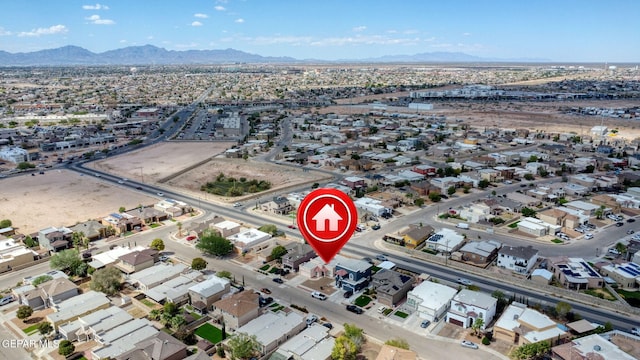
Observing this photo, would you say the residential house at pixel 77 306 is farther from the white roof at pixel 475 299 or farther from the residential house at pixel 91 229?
the white roof at pixel 475 299

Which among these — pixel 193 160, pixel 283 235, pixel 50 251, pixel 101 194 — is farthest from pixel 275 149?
pixel 50 251

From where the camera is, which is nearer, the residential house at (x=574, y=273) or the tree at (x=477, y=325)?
the tree at (x=477, y=325)

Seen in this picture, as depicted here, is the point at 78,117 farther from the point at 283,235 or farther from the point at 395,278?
the point at 395,278

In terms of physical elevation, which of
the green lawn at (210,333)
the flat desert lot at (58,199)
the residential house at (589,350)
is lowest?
the green lawn at (210,333)

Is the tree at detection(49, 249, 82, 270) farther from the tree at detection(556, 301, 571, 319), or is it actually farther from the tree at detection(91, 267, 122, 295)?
the tree at detection(556, 301, 571, 319)

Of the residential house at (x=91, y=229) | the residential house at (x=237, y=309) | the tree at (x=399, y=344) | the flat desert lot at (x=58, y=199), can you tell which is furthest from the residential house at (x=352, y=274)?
the flat desert lot at (x=58, y=199)
